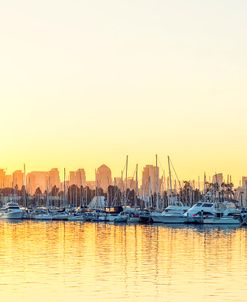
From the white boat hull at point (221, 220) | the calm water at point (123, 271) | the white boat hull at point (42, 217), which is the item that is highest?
the white boat hull at point (42, 217)

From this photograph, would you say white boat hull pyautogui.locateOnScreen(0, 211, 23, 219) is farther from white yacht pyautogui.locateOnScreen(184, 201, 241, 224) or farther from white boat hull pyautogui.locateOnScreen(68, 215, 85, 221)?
white yacht pyautogui.locateOnScreen(184, 201, 241, 224)

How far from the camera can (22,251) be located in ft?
220

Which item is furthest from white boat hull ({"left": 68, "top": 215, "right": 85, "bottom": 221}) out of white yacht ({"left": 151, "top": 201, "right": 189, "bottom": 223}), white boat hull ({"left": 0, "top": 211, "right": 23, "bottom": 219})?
white yacht ({"left": 151, "top": 201, "right": 189, "bottom": 223})

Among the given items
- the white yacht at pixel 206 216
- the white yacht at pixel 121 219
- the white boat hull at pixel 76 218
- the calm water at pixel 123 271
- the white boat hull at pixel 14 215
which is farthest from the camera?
the white boat hull at pixel 14 215

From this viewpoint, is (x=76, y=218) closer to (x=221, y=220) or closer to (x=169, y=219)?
(x=169, y=219)

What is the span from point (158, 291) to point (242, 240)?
148ft

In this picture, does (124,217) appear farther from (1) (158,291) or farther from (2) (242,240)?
(1) (158,291)

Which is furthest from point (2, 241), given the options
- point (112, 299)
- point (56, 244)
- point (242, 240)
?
point (112, 299)

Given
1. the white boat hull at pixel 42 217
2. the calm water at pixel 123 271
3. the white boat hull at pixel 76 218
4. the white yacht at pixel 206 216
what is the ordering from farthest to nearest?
the white boat hull at pixel 42 217
the white boat hull at pixel 76 218
the white yacht at pixel 206 216
the calm water at pixel 123 271

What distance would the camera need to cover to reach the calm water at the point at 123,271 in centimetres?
4031

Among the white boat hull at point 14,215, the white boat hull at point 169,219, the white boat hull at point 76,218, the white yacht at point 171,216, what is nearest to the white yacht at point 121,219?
the white yacht at point 171,216

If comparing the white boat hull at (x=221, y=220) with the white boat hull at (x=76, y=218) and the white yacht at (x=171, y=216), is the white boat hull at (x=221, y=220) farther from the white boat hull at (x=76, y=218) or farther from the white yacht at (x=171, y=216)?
the white boat hull at (x=76, y=218)

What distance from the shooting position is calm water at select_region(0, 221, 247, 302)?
1587 inches

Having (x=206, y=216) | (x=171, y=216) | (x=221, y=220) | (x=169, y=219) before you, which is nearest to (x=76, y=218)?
(x=169, y=219)
